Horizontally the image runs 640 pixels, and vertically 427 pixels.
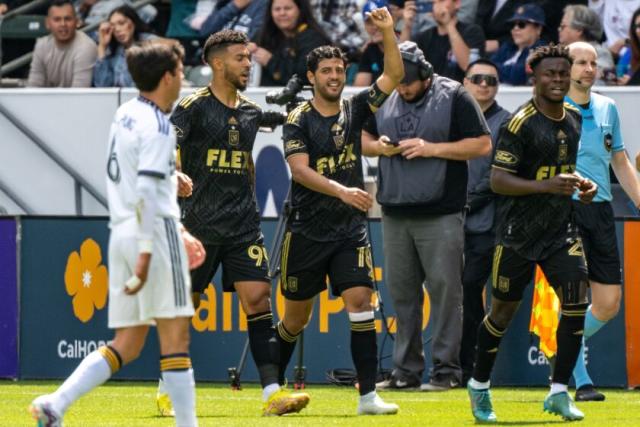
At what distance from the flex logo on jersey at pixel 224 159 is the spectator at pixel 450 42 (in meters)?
5.05

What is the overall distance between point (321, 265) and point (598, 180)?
215 cm

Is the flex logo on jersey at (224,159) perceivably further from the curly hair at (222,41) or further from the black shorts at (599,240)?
the black shorts at (599,240)

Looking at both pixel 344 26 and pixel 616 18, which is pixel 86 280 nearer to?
pixel 344 26

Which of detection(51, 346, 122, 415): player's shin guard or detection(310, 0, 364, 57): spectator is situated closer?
detection(51, 346, 122, 415): player's shin guard

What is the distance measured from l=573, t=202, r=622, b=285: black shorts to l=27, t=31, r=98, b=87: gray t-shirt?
7.11 meters

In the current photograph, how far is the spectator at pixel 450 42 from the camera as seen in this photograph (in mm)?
14578

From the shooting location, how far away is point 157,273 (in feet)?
24.3

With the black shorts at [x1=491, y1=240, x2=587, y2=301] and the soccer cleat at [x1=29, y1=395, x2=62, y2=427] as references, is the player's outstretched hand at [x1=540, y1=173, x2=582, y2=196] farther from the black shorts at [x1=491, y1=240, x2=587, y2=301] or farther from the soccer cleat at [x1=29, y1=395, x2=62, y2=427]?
the soccer cleat at [x1=29, y1=395, x2=62, y2=427]

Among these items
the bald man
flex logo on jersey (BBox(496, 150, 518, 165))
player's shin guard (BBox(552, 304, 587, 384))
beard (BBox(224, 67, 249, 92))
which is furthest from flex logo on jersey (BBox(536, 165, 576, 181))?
beard (BBox(224, 67, 249, 92))

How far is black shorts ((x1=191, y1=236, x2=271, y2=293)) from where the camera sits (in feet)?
32.4


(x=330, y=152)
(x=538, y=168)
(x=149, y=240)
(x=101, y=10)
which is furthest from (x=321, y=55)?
(x=101, y=10)

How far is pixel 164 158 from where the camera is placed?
7344mm

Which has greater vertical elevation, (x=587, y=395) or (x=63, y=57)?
(x=63, y=57)

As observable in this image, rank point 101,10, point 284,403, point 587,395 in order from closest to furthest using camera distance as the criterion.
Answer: point 284,403, point 587,395, point 101,10
